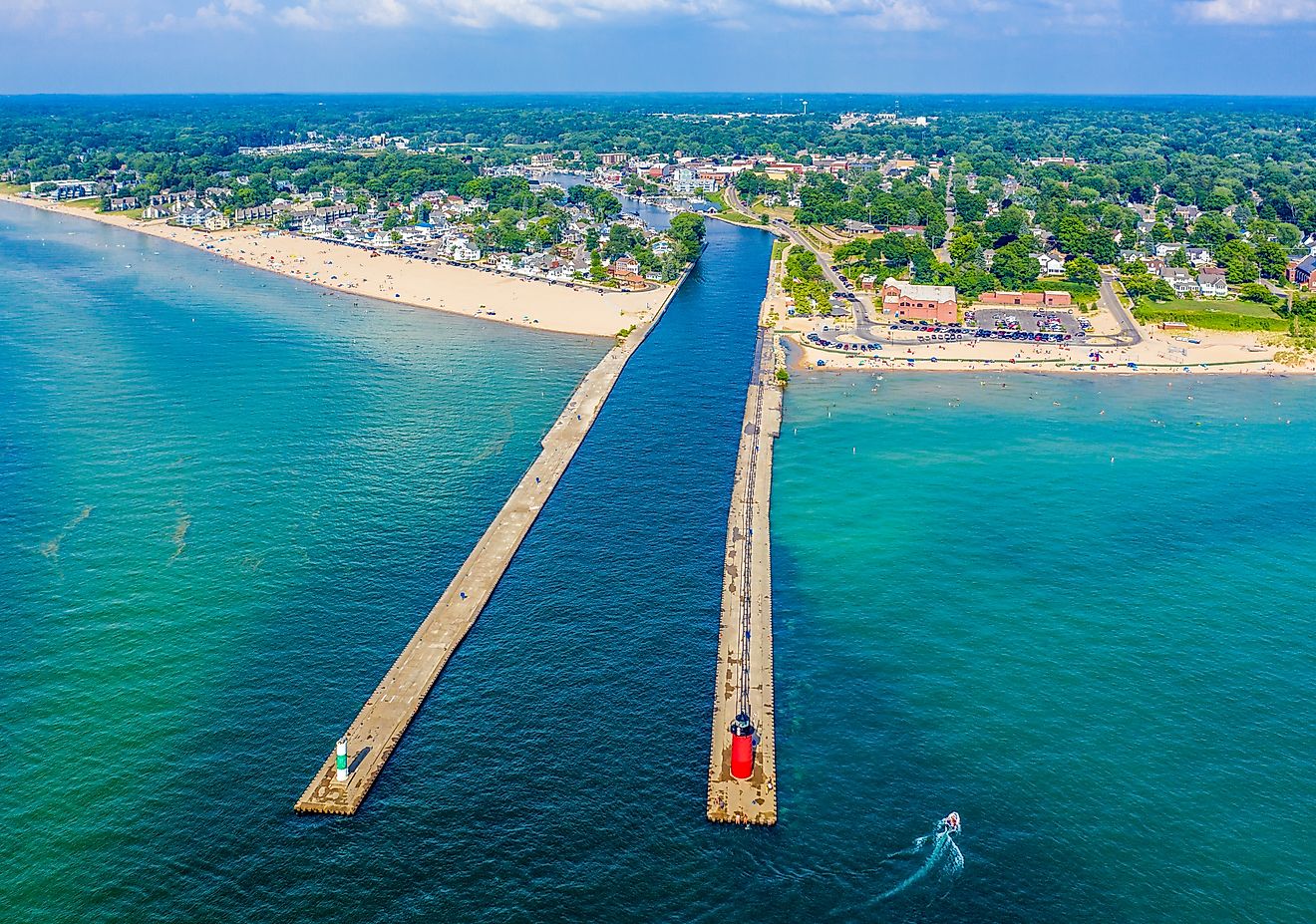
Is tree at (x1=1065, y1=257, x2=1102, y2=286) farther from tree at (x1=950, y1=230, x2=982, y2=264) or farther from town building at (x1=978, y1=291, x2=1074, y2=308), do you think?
tree at (x1=950, y1=230, x2=982, y2=264)

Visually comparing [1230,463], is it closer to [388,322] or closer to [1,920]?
[1,920]

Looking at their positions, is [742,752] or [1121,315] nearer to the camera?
[742,752]

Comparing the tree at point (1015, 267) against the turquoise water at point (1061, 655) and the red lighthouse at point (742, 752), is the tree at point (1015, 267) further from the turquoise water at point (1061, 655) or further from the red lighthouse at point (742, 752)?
the red lighthouse at point (742, 752)

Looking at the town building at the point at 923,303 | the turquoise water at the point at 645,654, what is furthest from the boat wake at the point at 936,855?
the town building at the point at 923,303

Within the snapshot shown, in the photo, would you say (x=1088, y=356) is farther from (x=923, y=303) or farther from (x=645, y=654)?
(x=645, y=654)

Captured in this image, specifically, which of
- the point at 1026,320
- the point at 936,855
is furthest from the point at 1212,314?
the point at 936,855

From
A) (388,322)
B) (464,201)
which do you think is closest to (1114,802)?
(388,322)
